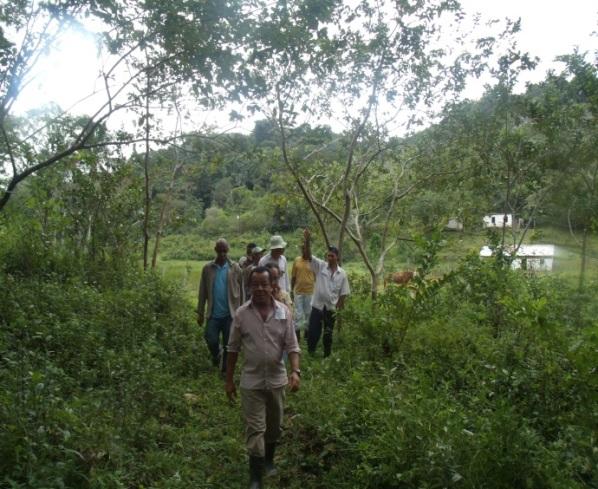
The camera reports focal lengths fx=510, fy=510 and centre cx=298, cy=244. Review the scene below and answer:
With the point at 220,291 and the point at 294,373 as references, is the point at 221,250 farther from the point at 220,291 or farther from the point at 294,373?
the point at 294,373

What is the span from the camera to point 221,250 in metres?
6.12

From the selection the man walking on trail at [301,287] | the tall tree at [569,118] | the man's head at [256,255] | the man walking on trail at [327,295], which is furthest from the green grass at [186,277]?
the tall tree at [569,118]

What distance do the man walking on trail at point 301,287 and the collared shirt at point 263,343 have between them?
11.1ft

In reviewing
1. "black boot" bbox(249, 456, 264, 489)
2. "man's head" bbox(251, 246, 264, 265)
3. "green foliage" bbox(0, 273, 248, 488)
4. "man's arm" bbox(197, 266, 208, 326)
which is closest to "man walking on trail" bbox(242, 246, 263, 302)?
"man's head" bbox(251, 246, 264, 265)

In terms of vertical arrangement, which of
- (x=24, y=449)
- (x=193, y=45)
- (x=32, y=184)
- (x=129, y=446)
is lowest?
(x=129, y=446)

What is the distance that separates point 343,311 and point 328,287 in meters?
0.44

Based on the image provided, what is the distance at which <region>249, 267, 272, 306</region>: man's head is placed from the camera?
12.0ft

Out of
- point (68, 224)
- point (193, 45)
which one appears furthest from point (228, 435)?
point (68, 224)

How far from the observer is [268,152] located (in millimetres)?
9484

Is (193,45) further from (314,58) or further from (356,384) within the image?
(356,384)

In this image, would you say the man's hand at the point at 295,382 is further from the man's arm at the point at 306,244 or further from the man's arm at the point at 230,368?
the man's arm at the point at 306,244

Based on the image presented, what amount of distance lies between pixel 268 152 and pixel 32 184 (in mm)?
4514

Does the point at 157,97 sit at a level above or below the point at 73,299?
above

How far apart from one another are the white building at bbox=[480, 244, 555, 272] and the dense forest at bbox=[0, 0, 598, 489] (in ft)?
1.77
